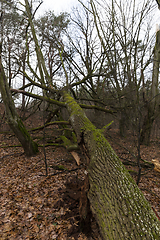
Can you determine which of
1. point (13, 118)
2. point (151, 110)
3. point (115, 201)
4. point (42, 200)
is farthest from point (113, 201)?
point (151, 110)

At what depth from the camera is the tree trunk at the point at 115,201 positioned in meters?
1.64

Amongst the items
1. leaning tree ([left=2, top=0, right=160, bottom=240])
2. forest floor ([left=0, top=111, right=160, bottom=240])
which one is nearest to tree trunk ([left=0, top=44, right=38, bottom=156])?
forest floor ([left=0, top=111, right=160, bottom=240])

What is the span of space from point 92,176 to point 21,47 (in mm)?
10095

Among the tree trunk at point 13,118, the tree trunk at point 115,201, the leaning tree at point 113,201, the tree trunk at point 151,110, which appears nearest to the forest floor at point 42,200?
the leaning tree at point 113,201

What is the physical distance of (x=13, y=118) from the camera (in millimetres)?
4910

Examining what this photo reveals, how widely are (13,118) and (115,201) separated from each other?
440cm

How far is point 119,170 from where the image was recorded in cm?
231

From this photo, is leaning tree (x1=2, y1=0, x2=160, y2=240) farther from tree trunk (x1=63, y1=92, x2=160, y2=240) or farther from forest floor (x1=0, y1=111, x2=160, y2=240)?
forest floor (x1=0, y1=111, x2=160, y2=240)

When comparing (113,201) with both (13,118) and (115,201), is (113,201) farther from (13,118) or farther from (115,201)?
(13,118)

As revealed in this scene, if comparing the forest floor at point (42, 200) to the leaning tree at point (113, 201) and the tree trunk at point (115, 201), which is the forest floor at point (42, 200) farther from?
the tree trunk at point (115, 201)

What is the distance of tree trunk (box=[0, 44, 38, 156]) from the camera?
15.1 feet

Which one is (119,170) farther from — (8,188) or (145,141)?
(145,141)

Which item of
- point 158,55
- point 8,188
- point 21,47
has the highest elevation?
point 21,47

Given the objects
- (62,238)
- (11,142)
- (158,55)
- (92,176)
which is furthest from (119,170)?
(158,55)
